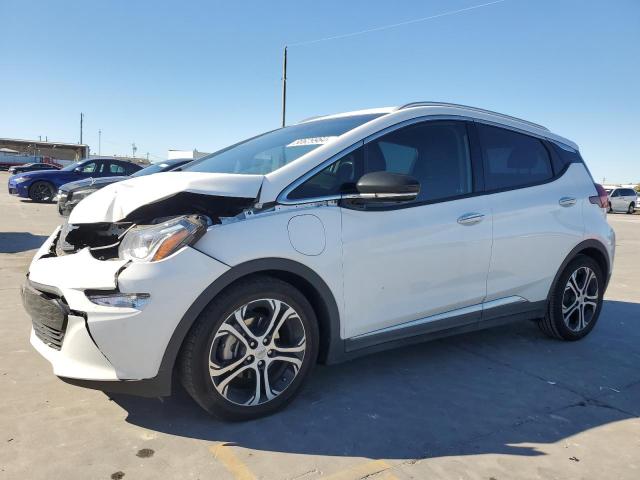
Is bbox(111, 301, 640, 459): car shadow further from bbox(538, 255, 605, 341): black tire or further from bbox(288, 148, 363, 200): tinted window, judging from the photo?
bbox(288, 148, 363, 200): tinted window

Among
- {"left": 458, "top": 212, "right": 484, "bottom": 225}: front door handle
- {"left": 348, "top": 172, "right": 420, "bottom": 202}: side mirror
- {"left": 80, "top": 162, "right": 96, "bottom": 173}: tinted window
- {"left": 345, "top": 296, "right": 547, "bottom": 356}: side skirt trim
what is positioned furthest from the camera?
{"left": 80, "top": 162, "right": 96, "bottom": 173}: tinted window

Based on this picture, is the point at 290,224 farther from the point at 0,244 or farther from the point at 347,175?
the point at 0,244

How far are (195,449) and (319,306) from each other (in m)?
0.95

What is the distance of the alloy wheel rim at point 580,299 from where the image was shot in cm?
421

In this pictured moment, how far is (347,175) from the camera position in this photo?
300 centimetres

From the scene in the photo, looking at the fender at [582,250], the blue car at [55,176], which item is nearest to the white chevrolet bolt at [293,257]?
the fender at [582,250]

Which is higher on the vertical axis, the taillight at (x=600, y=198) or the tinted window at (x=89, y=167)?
the tinted window at (x=89, y=167)

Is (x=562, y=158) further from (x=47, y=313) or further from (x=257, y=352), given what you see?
(x=47, y=313)

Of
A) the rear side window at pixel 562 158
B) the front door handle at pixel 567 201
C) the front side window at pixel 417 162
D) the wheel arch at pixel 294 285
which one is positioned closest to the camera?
the wheel arch at pixel 294 285

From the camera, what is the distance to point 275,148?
3.40 m

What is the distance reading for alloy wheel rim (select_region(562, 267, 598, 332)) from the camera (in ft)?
13.8

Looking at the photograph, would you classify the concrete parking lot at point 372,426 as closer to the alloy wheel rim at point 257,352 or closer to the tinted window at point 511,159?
the alloy wheel rim at point 257,352

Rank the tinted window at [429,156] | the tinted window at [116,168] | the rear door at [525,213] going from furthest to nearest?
the tinted window at [116,168] < the rear door at [525,213] < the tinted window at [429,156]

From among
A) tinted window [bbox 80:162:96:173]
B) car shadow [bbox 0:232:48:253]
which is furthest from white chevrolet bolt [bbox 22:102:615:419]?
tinted window [bbox 80:162:96:173]
